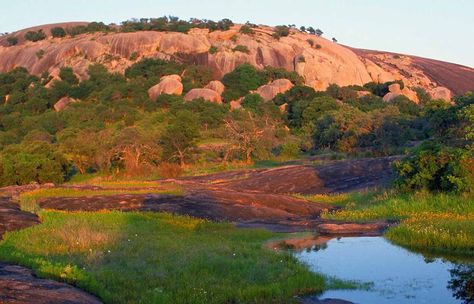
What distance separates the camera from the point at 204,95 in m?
70.2

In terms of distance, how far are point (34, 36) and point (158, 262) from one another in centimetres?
9293

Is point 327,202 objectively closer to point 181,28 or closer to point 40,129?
point 40,129

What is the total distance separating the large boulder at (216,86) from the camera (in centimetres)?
7475

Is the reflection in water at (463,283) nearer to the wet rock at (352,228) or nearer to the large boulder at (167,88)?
the wet rock at (352,228)

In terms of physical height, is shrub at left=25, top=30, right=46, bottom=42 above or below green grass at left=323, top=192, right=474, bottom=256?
above

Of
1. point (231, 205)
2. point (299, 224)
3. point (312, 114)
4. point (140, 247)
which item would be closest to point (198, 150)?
point (312, 114)

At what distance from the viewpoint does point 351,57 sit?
89625 mm

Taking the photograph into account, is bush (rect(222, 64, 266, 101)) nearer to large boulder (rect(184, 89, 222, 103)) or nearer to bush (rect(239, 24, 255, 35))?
large boulder (rect(184, 89, 222, 103))

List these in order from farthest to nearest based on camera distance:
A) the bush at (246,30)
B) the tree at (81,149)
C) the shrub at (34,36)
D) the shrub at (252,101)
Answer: the shrub at (34,36)
the bush at (246,30)
the shrub at (252,101)
the tree at (81,149)

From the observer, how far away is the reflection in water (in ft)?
35.9

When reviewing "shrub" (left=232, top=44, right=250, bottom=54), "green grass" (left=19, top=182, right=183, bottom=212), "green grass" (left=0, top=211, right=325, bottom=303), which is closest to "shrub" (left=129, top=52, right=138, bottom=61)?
"shrub" (left=232, top=44, right=250, bottom=54)

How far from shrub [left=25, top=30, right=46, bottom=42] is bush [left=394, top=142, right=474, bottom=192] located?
83591 millimetres

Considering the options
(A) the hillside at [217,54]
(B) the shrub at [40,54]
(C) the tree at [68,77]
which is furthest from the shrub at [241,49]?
(B) the shrub at [40,54]

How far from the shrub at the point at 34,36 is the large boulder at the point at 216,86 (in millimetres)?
35440
